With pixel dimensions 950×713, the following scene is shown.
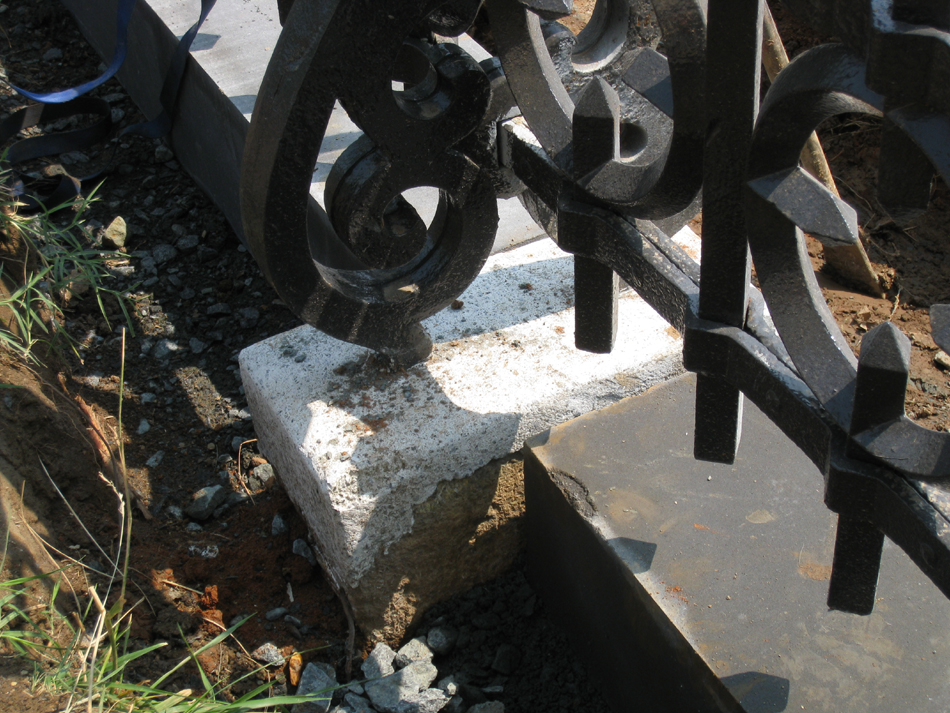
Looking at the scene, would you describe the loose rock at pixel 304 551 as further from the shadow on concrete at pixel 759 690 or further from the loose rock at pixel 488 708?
the shadow on concrete at pixel 759 690

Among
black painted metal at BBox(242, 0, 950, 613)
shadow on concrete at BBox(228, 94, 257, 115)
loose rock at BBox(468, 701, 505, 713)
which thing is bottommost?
loose rock at BBox(468, 701, 505, 713)

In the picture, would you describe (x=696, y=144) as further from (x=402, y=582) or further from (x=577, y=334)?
(x=402, y=582)

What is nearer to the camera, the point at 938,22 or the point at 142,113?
the point at 938,22

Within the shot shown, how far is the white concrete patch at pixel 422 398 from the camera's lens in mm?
1731

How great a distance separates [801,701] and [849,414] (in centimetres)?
55

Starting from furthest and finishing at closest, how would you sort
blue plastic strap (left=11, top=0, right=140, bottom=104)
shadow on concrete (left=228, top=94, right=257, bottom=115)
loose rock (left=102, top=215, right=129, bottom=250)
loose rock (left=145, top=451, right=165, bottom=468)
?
1. blue plastic strap (left=11, top=0, right=140, bottom=104)
2. loose rock (left=102, top=215, right=129, bottom=250)
3. shadow on concrete (left=228, top=94, right=257, bottom=115)
4. loose rock (left=145, top=451, right=165, bottom=468)

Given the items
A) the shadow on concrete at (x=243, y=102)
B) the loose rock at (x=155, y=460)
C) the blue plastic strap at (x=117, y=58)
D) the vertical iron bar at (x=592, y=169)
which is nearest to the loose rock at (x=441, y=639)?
the vertical iron bar at (x=592, y=169)

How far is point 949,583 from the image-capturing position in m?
0.92

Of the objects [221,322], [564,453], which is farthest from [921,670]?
[221,322]

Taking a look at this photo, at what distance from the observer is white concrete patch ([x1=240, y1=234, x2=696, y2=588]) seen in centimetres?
173

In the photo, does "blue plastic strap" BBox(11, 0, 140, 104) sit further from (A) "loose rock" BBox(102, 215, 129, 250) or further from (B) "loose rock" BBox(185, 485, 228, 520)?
(B) "loose rock" BBox(185, 485, 228, 520)

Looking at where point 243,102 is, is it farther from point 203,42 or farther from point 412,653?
point 412,653

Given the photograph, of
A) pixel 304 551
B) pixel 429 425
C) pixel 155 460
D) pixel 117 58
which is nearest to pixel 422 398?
pixel 429 425

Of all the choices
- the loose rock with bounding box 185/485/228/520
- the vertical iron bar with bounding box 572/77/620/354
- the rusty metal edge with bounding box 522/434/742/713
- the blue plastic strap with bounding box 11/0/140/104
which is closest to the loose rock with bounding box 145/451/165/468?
the loose rock with bounding box 185/485/228/520
